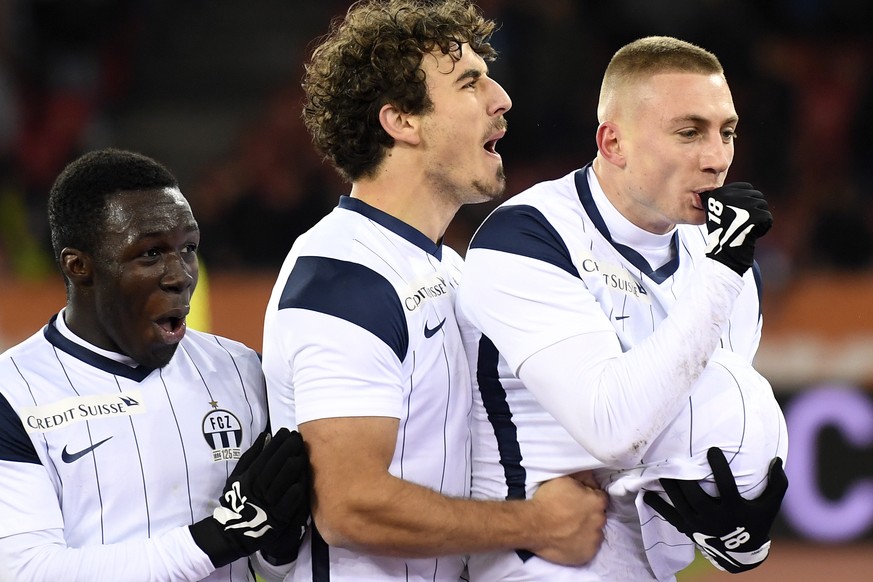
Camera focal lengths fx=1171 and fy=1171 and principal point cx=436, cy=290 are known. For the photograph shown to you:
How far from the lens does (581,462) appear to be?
3.31 metres

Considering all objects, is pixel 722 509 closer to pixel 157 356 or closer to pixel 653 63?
pixel 653 63

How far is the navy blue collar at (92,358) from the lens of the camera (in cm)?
332

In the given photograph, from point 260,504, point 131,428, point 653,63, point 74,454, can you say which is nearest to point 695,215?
point 653,63

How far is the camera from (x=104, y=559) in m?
3.08

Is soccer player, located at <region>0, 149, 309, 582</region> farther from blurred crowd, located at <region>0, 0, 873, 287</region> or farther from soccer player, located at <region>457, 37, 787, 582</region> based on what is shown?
blurred crowd, located at <region>0, 0, 873, 287</region>

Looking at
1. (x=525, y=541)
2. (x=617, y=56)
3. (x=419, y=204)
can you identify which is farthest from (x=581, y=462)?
(x=617, y=56)

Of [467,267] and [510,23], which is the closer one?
[467,267]

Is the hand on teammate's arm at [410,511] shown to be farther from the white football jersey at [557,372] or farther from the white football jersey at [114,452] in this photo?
the white football jersey at [114,452]

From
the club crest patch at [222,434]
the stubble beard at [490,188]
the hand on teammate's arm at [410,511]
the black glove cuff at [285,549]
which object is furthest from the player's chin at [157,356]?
the stubble beard at [490,188]

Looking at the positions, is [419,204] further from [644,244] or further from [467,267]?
[644,244]

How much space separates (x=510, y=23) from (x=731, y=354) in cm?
919

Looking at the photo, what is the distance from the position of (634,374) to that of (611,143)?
0.91 metres

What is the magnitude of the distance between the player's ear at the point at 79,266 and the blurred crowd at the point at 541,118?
666 cm

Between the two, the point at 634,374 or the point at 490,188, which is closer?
the point at 634,374
